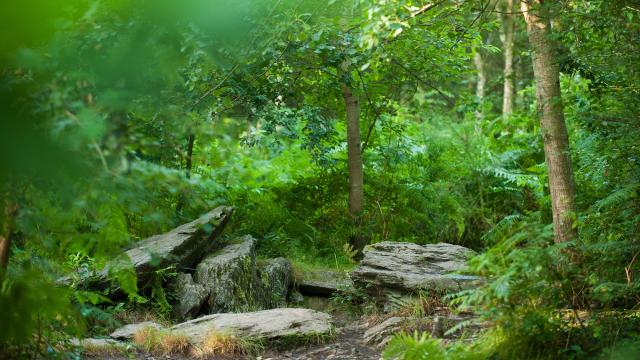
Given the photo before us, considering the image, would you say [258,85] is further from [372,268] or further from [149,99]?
[149,99]

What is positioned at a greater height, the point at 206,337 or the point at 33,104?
the point at 33,104

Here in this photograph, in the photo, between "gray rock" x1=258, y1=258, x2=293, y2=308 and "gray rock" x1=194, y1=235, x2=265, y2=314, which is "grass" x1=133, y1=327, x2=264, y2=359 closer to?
"gray rock" x1=194, y1=235, x2=265, y2=314

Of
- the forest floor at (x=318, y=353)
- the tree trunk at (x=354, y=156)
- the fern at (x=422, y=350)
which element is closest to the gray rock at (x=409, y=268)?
the forest floor at (x=318, y=353)

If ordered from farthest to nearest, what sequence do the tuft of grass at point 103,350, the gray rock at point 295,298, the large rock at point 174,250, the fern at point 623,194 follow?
the gray rock at point 295,298
the large rock at point 174,250
the tuft of grass at point 103,350
the fern at point 623,194

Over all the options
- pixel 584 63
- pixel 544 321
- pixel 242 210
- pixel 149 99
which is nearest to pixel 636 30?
pixel 584 63

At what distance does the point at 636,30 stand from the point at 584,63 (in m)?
0.60

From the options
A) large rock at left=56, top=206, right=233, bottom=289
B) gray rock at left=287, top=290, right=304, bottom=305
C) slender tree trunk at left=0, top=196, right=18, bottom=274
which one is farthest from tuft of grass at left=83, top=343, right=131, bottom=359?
gray rock at left=287, top=290, right=304, bottom=305

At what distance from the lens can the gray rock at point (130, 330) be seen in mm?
6098

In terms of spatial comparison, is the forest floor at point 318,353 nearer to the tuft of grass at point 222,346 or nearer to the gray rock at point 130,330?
the tuft of grass at point 222,346

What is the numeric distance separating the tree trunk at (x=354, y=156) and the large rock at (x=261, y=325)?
3.11 meters

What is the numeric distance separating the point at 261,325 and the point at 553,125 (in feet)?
10.4

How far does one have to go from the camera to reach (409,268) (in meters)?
7.33

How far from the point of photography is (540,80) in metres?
5.82

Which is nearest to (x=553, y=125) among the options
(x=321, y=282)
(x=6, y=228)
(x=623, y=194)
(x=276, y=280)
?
(x=623, y=194)
